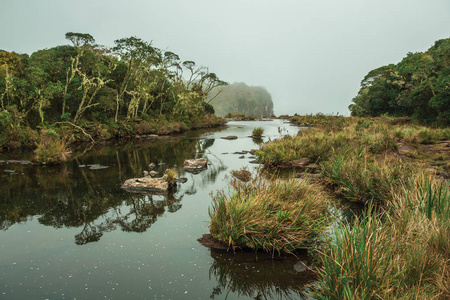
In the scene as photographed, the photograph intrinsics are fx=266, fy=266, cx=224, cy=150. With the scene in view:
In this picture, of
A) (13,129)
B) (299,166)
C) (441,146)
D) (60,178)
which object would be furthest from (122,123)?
(441,146)

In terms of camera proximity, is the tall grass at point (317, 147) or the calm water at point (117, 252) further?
the tall grass at point (317, 147)

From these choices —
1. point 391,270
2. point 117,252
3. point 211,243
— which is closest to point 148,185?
point 117,252

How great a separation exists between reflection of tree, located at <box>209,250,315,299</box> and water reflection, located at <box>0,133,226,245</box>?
9.15ft

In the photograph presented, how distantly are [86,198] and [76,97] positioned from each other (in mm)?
19686

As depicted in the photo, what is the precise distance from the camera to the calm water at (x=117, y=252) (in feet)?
15.3

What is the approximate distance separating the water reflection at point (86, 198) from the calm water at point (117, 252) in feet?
0.11

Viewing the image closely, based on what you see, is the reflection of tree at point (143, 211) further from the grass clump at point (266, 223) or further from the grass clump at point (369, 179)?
the grass clump at point (369, 179)

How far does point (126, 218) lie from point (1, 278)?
314 cm

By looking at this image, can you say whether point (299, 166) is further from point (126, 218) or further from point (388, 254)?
point (388, 254)

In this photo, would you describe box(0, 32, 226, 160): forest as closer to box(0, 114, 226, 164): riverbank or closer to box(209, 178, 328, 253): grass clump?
box(0, 114, 226, 164): riverbank

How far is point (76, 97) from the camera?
25.5 m

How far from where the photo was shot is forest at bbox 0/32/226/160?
19.7 metres

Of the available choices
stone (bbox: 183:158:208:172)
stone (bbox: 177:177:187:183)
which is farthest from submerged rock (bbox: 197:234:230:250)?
stone (bbox: 183:158:208:172)

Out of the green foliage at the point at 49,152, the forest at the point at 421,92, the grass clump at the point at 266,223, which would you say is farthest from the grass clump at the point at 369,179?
the forest at the point at 421,92
